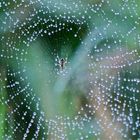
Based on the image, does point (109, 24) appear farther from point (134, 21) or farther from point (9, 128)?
point (9, 128)

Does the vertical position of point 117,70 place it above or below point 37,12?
below

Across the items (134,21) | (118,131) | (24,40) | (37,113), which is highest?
(24,40)

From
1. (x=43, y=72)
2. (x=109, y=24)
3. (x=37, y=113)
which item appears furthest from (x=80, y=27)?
(x=37, y=113)

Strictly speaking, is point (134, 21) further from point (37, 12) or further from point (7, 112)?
point (7, 112)

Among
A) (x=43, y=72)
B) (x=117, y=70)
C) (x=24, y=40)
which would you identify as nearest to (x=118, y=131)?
(x=117, y=70)

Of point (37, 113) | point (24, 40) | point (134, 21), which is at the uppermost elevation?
point (24, 40)

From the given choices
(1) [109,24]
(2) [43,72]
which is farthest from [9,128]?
(1) [109,24]

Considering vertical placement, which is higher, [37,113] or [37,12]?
[37,12]
